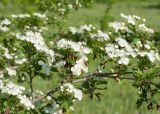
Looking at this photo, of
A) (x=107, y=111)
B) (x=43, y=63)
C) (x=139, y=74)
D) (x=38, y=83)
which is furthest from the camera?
(x=38, y=83)

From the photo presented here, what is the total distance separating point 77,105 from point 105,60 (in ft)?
15.2

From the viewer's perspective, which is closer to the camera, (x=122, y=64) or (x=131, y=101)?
(x=122, y=64)

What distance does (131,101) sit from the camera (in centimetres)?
937

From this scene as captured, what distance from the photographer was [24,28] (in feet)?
20.6

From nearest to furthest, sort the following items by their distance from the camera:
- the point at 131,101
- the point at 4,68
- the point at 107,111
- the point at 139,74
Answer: the point at 139,74
the point at 4,68
the point at 107,111
the point at 131,101

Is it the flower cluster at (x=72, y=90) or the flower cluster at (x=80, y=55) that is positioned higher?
the flower cluster at (x=80, y=55)

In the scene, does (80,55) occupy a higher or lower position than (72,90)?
higher

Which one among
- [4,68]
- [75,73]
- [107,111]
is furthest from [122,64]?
[107,111]

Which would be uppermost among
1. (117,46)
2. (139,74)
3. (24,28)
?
(24,28)

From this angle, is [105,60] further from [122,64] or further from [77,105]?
[77,105]

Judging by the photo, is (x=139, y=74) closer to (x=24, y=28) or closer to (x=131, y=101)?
(x=24, y=28)

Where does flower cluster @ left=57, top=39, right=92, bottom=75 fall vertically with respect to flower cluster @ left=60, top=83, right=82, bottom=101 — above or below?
above

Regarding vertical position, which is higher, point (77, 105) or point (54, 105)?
point (77, 105)

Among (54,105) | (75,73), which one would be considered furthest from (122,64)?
(54,105)
